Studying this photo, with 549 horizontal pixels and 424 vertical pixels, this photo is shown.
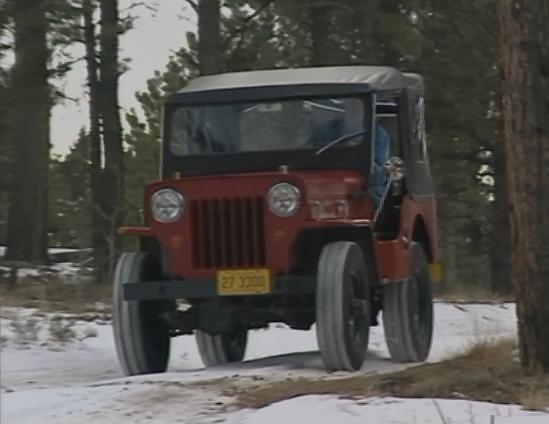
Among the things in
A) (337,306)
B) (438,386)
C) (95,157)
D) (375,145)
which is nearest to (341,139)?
(375,145)

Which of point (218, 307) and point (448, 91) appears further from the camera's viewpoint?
point (448, 91)

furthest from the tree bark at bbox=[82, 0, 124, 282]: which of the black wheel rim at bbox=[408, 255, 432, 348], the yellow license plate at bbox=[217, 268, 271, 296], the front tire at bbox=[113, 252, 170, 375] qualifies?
the yellow license plate at bbox=[217, 268, 271, 296]

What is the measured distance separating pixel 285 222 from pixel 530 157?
1.95 metres

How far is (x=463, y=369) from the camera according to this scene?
9.16 meters

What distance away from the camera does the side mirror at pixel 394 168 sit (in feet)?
36.4

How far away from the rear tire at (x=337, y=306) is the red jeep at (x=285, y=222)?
0.04ft

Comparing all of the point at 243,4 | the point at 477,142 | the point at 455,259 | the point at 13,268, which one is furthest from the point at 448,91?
the point at 455,259

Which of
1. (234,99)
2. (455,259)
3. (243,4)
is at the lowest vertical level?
(455,259)

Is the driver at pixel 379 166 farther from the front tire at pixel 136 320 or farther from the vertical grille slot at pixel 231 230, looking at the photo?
the front tire at pixel 136 320

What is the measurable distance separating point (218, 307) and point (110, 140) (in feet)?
41.7

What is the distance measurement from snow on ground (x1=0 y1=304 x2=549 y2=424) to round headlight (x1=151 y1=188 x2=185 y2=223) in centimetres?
116

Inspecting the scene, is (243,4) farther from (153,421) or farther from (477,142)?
(153,421)

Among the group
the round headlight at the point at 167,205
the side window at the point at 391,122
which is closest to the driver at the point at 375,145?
the side window at the point at 391,122

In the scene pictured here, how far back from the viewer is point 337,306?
957 cm
